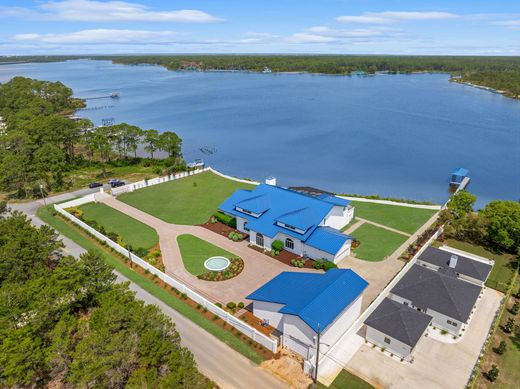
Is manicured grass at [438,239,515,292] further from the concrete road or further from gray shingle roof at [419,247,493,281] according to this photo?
the concrete road

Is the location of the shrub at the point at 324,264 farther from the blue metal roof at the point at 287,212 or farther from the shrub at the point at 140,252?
the shrub at the point at 140,252

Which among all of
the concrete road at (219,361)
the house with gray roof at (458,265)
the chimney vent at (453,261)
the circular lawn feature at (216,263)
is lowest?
the concrete road at (219,361)

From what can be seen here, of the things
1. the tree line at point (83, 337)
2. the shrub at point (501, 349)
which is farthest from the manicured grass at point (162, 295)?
the shrub at point (501, 349)

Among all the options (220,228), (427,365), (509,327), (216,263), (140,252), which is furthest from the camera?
(220,228)

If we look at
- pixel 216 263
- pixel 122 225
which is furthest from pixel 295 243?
pixel 122 225

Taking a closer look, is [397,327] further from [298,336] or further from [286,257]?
[286,257]

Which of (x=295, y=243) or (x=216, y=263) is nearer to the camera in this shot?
(x=216, y=263)

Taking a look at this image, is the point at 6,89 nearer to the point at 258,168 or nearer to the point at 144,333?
the point at 258,168
